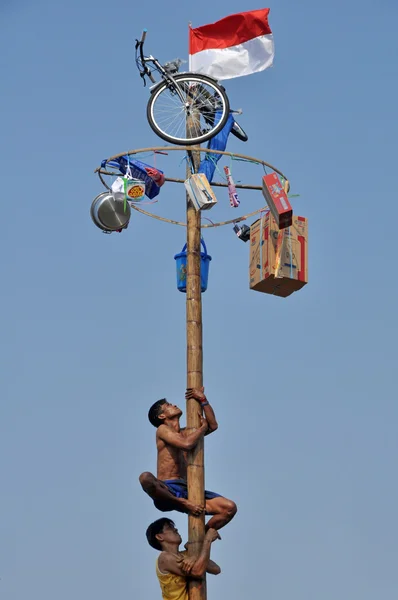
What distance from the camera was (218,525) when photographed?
10750 mm

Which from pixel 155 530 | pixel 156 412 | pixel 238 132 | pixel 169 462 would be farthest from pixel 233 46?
pixel 155 530

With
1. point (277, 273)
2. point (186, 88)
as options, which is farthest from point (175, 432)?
point (186, 88)

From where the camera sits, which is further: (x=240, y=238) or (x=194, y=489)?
(x=240, y=238)

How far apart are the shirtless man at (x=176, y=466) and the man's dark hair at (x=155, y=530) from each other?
21 cm

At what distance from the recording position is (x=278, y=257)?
11.4m

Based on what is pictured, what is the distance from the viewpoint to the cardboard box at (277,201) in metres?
11.2

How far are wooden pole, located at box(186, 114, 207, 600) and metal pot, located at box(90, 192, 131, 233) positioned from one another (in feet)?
3.22

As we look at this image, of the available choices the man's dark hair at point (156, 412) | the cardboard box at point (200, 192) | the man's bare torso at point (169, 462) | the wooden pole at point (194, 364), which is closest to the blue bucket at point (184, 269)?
the wooden pole at point (194, 364)

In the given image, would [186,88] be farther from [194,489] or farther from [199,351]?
[194,489]

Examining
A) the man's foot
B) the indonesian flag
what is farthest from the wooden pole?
the indonesian flag

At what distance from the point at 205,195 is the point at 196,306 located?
47.7 inches

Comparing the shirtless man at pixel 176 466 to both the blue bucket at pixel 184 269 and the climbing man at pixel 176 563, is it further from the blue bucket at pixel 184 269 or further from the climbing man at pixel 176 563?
the blue bucket at pixel 184 269

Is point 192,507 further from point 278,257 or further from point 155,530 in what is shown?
point 278,257

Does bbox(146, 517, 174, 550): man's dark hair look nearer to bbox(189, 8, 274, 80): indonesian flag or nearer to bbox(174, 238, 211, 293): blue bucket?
bbox(174, 238, 211, 293): blue bucket
